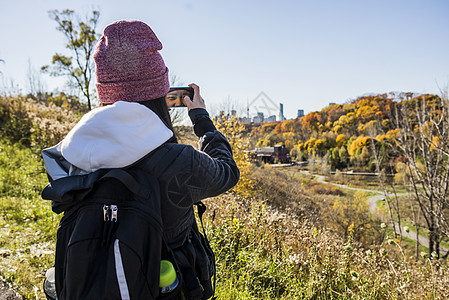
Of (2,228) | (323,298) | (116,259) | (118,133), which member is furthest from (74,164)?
(2,228)

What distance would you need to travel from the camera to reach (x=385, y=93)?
51.0 metres

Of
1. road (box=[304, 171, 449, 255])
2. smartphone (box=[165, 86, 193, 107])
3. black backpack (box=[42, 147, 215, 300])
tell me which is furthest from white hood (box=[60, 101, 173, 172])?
road (box=[304, 171, 449, 255])

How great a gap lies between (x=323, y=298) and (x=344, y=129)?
50.1 m

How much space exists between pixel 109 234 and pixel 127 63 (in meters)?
0.63

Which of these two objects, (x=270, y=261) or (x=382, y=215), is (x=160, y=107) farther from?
(x=382, y=215)

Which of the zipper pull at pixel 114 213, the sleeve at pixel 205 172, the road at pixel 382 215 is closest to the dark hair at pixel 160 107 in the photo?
the sleeve at pixel 205 172

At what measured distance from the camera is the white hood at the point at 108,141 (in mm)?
895

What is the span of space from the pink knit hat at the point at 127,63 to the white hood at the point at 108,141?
7.5 inches

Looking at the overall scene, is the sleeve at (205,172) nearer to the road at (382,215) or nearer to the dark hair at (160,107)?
the dark hair at (160,107)

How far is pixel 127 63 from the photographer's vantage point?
108cm

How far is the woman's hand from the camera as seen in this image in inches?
55.3

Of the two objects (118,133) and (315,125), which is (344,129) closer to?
(315,125)

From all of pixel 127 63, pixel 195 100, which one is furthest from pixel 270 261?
pixel 127 63

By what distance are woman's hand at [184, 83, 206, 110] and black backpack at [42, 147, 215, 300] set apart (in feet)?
1.67
